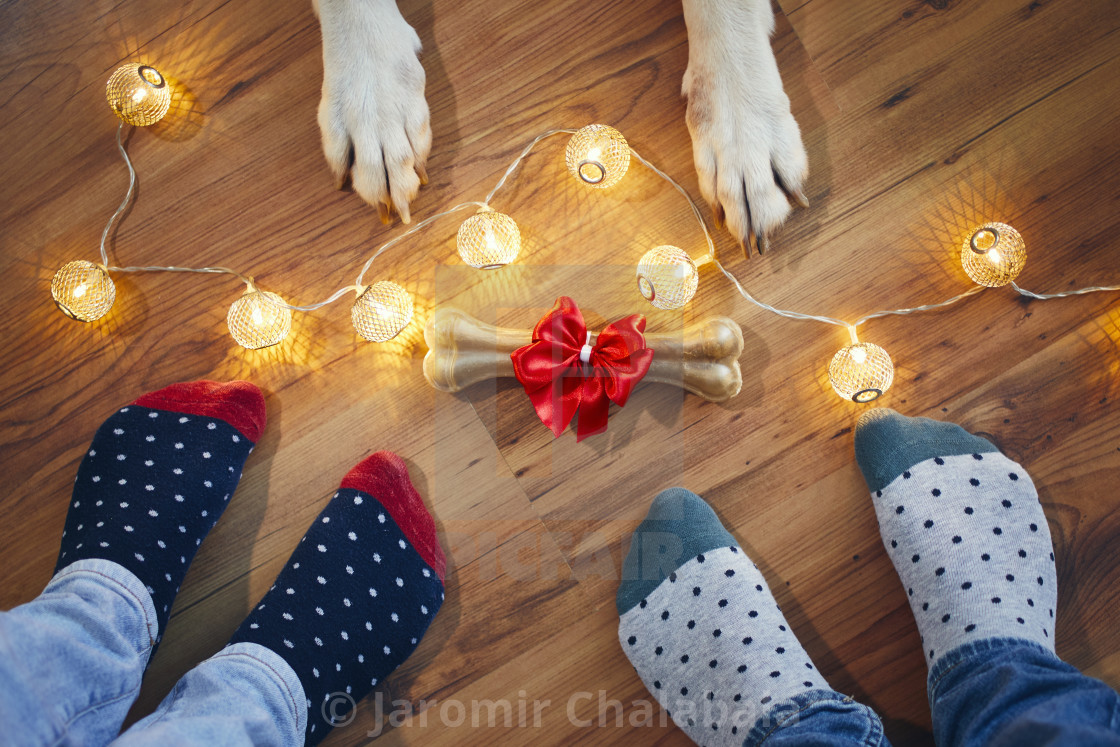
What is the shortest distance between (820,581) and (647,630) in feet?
0.81

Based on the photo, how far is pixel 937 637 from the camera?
2.97ft

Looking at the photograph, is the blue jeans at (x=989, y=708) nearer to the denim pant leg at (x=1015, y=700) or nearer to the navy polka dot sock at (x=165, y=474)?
the denim pant leg at (x=1015, y=700)

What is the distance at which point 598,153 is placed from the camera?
0.90 metres

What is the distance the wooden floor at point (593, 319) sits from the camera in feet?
3.14

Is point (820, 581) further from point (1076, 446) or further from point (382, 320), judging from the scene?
point (382, 320)

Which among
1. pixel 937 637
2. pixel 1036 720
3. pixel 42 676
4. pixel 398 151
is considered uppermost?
pixel 398 151

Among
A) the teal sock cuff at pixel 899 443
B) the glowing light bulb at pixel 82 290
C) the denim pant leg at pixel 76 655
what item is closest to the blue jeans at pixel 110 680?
the denim pant leg at pixel 76 655

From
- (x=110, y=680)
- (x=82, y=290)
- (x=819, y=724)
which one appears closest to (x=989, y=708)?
(x=819, y=724)

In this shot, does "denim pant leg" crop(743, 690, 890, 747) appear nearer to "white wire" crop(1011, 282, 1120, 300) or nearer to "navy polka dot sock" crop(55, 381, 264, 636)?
"white wire" crop(1011, 282, 1120, 300)

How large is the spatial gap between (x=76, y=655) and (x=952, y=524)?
3.53ft

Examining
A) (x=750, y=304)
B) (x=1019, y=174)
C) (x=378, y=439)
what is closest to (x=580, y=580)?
(x=378, y=439)

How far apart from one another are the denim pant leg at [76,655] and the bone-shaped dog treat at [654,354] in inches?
18.9

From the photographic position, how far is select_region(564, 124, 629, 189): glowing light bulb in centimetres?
91

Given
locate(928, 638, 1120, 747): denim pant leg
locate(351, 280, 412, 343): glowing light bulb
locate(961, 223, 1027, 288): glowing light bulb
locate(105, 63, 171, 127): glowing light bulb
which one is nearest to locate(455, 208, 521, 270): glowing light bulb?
locate(351, 280, 412, 343): glowing light bulb
